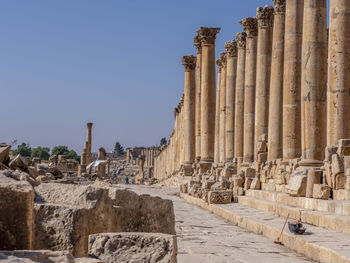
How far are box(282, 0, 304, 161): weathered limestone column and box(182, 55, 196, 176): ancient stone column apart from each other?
18814 millimetres

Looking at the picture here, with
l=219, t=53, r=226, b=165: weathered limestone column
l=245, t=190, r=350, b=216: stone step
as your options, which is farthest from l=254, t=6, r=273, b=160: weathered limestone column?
l=219, t=53, r=226, b=165: weathered limestone column

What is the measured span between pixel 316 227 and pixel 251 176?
10.1 metres

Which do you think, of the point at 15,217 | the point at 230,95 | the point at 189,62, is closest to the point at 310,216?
the point at 15,217

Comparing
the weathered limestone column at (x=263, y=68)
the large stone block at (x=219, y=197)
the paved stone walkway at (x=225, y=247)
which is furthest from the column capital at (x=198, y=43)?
the paved stone walkway at (x=225, y=247)

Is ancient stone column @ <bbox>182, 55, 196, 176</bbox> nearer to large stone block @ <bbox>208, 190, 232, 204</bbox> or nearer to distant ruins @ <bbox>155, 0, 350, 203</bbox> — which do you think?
distant ruins @ <bbox>155, 0, 350, 203</bbox>

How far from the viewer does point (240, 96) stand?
30672mm

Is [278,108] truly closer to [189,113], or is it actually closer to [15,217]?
[189,113]

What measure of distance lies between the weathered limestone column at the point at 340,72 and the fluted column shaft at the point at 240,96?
1464 cm

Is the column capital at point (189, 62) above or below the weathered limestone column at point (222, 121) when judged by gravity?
above

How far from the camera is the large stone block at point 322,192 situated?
13.3 meters

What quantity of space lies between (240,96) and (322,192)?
57.7 ft

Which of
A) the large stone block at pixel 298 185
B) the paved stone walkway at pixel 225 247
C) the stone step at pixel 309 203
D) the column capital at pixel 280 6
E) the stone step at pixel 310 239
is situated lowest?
the paved stone walkway at pixel 225 247

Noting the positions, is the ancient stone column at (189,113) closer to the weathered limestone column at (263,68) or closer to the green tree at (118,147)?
the weathered limestone column at (263,68)

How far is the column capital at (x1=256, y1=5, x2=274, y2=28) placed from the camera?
82.9 feet
